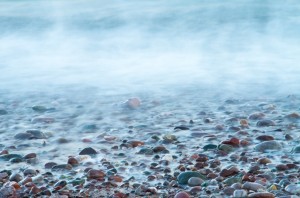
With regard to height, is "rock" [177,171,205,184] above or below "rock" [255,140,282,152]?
above

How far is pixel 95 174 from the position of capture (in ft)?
12.7

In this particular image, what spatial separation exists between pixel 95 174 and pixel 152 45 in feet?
24.6

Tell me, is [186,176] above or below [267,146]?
above

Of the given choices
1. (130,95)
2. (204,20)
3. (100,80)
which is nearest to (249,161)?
(130,95)

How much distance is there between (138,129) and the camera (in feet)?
16.7

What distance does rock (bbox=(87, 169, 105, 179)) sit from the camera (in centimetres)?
386

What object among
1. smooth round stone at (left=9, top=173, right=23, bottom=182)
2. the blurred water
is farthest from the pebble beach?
the blurred water

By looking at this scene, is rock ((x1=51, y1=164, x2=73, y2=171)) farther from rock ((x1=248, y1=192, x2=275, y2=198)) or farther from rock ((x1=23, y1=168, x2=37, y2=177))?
rock ((x1=248, y1=192, x2=275, y2=198))

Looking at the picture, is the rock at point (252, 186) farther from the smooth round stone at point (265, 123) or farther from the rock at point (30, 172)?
the smooth round stone at point (265, 123)

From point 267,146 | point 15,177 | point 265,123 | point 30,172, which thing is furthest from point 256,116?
point 15,177

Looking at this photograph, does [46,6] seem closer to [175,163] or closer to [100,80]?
[100,80]

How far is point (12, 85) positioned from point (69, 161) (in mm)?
3575

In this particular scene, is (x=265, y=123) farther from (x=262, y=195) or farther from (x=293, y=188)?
(x=262, y=195)

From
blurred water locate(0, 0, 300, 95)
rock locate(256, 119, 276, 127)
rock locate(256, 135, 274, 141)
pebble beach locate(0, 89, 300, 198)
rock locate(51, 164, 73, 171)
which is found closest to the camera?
pebble beach locate(0, 89, 300, 198)
